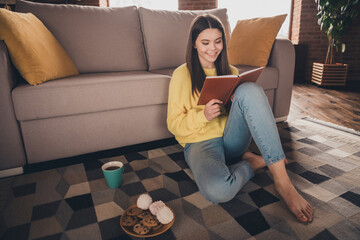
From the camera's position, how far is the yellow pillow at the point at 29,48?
1214mm

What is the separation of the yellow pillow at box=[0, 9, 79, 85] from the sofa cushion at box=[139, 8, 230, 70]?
0.71 meters

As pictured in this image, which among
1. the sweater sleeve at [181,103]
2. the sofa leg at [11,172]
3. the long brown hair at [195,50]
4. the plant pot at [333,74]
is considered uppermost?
the long brown hair at [195,50]

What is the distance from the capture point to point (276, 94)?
1.86 m

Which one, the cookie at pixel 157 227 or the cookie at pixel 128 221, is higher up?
the cookie at pixel 128 221

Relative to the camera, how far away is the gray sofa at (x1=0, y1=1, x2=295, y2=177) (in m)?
1.21

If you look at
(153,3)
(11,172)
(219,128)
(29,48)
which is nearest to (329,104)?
(219,128)

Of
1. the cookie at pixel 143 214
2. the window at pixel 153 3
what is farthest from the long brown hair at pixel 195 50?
the window at pixel 153 3

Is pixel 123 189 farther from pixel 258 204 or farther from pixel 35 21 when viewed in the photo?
pixel 35 21

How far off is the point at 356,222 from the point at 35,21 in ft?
5.91

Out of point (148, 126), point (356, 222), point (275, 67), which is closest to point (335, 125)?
point (275, 67)

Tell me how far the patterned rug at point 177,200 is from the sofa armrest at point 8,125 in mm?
92

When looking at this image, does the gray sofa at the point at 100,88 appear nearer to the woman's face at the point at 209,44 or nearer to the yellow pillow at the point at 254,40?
the yellow pillow at the point at 254,40

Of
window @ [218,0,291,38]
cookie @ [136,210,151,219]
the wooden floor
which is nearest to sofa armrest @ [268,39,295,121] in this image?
the wooden floor

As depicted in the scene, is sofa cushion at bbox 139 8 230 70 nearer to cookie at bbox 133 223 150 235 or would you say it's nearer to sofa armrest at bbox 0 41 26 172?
sofa armrest at bbox 0 41 26 172
